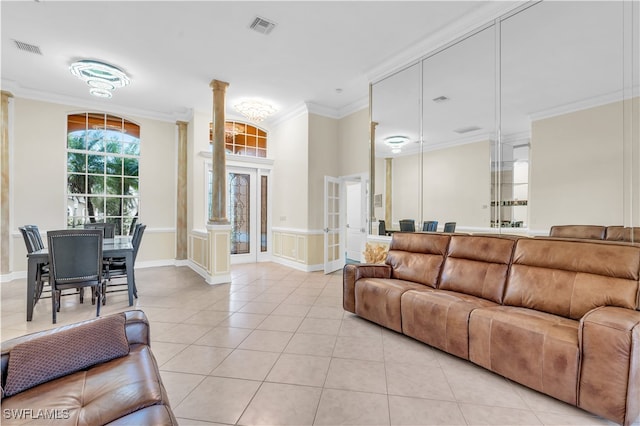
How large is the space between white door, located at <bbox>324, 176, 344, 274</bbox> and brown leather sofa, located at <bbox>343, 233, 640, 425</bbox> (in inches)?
105

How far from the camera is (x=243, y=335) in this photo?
9.74 ft

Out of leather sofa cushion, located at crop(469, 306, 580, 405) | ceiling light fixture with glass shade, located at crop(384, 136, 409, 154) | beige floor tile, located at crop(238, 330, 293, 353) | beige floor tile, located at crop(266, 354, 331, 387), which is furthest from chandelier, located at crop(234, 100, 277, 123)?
leather sofa cushion, located at crop(469, 306, 580, 405)

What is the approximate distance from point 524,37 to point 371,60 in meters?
1.96

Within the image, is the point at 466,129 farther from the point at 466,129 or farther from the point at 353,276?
the point at 353,276

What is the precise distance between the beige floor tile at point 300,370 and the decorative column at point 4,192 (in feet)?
19.5

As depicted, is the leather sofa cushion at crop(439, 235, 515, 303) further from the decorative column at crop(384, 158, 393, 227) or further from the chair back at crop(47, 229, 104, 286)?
the chair back at crop(47, 229, 104, 286)

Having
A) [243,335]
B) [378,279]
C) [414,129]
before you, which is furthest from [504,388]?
[414,129]

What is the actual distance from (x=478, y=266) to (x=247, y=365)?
229 centimetres

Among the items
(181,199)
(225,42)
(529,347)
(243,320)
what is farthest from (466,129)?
(181,199)

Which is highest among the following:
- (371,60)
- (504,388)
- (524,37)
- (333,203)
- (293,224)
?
(371,60)

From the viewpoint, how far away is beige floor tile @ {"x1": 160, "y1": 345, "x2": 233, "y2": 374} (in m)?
2.32

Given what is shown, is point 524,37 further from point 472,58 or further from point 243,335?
point 243,335

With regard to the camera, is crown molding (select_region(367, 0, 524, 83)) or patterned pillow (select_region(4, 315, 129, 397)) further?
crown molding (select_region(367, 0, 524, 83))

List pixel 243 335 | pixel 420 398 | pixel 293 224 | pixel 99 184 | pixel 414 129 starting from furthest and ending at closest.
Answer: pixel 293 224 < pixel 99 184 < pixel 414 129 < pixel 243 335 < pixel 420 398
